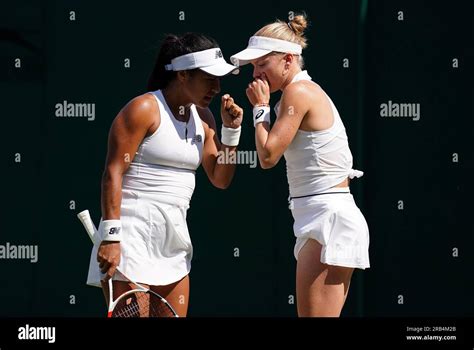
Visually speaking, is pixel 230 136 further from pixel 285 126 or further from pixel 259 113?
pixel 285 126

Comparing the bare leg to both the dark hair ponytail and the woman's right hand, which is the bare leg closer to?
the woman's right hand

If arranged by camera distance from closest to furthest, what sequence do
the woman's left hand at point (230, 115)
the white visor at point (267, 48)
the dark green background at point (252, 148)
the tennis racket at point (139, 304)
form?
the tennis racket at point (139, 304), the white visor at point (267, 48), the woman's left hand at point (230, 115), the dark green background at point (252, 148)

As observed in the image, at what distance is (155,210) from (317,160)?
724 millimetres

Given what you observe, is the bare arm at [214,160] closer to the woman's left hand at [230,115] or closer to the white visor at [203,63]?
the woman's left hand at [230,115]

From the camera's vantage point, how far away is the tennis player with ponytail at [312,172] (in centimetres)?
528

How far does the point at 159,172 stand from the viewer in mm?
5449

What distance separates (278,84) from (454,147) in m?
2.31

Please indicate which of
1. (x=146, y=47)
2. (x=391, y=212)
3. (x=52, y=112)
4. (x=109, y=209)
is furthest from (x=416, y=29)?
(x=109, y=209)

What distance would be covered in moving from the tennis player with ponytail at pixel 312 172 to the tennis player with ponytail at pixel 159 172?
24cm


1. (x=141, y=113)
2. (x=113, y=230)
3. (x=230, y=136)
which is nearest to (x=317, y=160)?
(x=230, y=136)

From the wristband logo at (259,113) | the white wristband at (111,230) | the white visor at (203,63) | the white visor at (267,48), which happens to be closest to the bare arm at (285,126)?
the wristband logo at (259,113)

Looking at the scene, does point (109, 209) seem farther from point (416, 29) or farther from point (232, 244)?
point (416, 29)

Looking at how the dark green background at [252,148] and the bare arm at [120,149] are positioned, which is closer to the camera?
the bare arm at [120,149]

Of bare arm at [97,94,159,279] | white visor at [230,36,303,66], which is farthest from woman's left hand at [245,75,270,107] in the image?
bare arm at [97,94,159,279]
